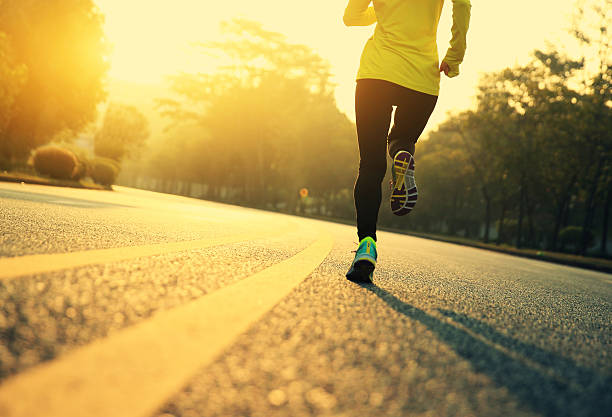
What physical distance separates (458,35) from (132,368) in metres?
3.51

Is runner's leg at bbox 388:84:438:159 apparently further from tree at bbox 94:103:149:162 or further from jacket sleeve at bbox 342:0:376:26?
tree at bbox 94:103:149:162

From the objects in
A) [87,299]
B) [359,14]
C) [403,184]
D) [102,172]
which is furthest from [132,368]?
[102,172]

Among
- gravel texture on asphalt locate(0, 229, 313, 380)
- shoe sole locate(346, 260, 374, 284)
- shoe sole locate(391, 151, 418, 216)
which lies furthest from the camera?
shoe sole locate(391, 151, 418, 216)

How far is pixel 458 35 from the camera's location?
12.4ft

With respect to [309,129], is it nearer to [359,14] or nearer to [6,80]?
[6,80]

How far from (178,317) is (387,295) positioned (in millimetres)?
1404

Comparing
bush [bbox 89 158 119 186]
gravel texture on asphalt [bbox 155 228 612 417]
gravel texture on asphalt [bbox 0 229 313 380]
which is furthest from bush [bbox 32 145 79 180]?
gravel texture on asphalt [bbox 155 228 612 417]

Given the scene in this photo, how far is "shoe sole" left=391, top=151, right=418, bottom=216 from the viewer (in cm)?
366

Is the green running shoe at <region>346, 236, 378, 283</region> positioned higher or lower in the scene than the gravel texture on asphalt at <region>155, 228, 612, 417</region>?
higher

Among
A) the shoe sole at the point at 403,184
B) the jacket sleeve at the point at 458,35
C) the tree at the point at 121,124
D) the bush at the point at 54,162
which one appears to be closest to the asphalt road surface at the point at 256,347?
A: the shoe sole at the point at 403,184

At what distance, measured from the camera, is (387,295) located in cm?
269

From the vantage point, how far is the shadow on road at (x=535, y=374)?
1.26 meters

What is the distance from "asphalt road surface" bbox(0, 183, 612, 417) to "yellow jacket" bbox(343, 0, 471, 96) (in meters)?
1.67

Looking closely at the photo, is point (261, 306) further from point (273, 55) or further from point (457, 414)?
point (273, 55)
